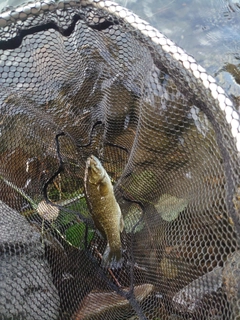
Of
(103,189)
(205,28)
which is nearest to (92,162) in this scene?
(103,189)

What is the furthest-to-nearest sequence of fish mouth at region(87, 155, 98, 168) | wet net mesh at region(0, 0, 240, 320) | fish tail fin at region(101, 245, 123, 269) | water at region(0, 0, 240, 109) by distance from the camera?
water at region(0, 0, 240, 109)
fish tail fin at region(101, 245, 123, 269)
fish mouth at region(87, 155, 98, 168)
wet net mesh at region(0, 0, 240, 320)

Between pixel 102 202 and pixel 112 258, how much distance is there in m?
0.41

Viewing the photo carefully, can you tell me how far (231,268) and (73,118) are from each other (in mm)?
1641

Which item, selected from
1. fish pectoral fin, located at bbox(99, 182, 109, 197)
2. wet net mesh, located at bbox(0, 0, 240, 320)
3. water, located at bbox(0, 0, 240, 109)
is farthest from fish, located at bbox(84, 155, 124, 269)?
water, located at bbox(0, 0, 240, 109)

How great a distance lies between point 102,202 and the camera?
236 cm

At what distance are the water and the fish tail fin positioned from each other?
2063 millimetres

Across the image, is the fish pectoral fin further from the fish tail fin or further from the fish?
the fish tail fin

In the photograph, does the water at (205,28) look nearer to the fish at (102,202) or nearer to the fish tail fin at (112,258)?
the fish at (102,202)

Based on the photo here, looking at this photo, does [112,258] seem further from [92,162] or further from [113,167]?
[113,167]

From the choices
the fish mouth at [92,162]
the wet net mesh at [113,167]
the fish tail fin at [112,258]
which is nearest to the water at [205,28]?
the wet net mesh at [113,167]

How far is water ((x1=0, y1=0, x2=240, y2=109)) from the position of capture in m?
3.96

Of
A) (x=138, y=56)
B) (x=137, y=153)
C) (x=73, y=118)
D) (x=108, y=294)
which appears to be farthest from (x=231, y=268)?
(x=73, y=118)

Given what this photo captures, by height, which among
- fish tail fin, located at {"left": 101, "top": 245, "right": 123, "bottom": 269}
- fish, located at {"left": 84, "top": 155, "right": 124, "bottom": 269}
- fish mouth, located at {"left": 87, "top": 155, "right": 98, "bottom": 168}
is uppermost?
fish mouth, located at {"left": 87, "top": 155, "right": 98, "bottom": 168}

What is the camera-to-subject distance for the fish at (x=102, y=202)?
234 centimetres
